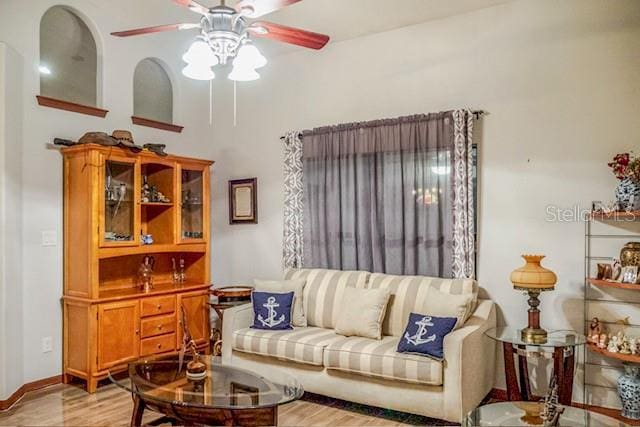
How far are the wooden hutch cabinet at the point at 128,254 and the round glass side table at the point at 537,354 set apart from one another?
245 cm

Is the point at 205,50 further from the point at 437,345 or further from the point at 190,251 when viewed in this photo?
the point at 190,251

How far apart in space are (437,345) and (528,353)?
72cm

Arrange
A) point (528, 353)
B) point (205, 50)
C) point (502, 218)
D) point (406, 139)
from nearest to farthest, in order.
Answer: point (205, 50) → point (528, 353) → point (502, 218) → point (406, 139)

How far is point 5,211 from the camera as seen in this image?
3.61 meters

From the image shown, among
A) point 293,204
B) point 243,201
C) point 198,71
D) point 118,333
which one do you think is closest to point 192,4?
point 198,71

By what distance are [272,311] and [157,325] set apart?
3.67ft

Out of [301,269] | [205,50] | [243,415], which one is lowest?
[243,415]

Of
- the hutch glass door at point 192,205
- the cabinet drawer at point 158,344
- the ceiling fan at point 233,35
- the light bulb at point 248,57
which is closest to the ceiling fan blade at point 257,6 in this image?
the ceiling fan at point 233,35

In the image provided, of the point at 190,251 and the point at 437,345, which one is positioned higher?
the point at 190,251

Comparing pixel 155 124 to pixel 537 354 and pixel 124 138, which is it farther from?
pixel 537 354

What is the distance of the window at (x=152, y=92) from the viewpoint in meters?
4.98

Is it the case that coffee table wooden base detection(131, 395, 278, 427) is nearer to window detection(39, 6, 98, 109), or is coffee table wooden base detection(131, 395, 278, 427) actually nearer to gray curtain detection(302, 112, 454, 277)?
gray curtain detection(302, 112, 454, 277)

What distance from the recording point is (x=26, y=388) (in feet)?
12.7

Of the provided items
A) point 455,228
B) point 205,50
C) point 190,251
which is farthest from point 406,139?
point 190,251
